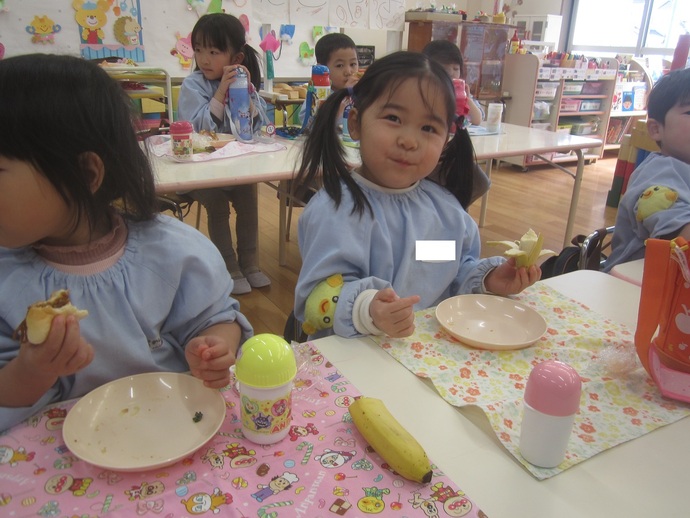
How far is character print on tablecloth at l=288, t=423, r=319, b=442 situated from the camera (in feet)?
2.18

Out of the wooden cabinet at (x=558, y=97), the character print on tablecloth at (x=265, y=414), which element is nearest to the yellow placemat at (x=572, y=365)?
the character print on tablecloth at (x=265, y=414)

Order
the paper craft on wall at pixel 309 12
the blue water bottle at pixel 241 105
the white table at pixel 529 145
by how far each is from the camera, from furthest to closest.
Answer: the paper craft on wall at pixel 309 12
the white table at pixel 529 145
the blue water bottle at pixel 241 105

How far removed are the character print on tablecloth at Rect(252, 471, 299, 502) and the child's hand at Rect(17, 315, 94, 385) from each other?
0.25m

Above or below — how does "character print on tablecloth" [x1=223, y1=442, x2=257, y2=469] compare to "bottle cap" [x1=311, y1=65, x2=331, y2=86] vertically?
below

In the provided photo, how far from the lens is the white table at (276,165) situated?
68.0 inches

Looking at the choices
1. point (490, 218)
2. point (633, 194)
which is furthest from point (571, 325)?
point (490, 218)

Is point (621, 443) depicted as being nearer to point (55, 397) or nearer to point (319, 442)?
point (319, 442)

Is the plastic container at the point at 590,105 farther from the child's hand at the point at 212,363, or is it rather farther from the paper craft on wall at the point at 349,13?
the child's hand at the point at 212,363

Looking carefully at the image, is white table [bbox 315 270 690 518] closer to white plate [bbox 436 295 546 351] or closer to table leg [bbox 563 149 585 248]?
white plate [bbox 436 295 546 351]

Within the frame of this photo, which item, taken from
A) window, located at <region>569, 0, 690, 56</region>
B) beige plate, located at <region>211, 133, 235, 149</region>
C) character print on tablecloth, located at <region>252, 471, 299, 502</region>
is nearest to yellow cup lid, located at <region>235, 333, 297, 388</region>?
character print on tablecloth, located at <region>252, 471, 299, 502</region>

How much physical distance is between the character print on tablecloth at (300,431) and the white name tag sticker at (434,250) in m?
0.57

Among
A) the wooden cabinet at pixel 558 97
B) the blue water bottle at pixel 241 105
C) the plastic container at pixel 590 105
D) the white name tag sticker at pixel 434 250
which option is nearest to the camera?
the white name tag sticker at pixel 434 250

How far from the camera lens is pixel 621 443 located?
0.68 meters

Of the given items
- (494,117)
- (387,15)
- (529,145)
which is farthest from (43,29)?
(529,145)
